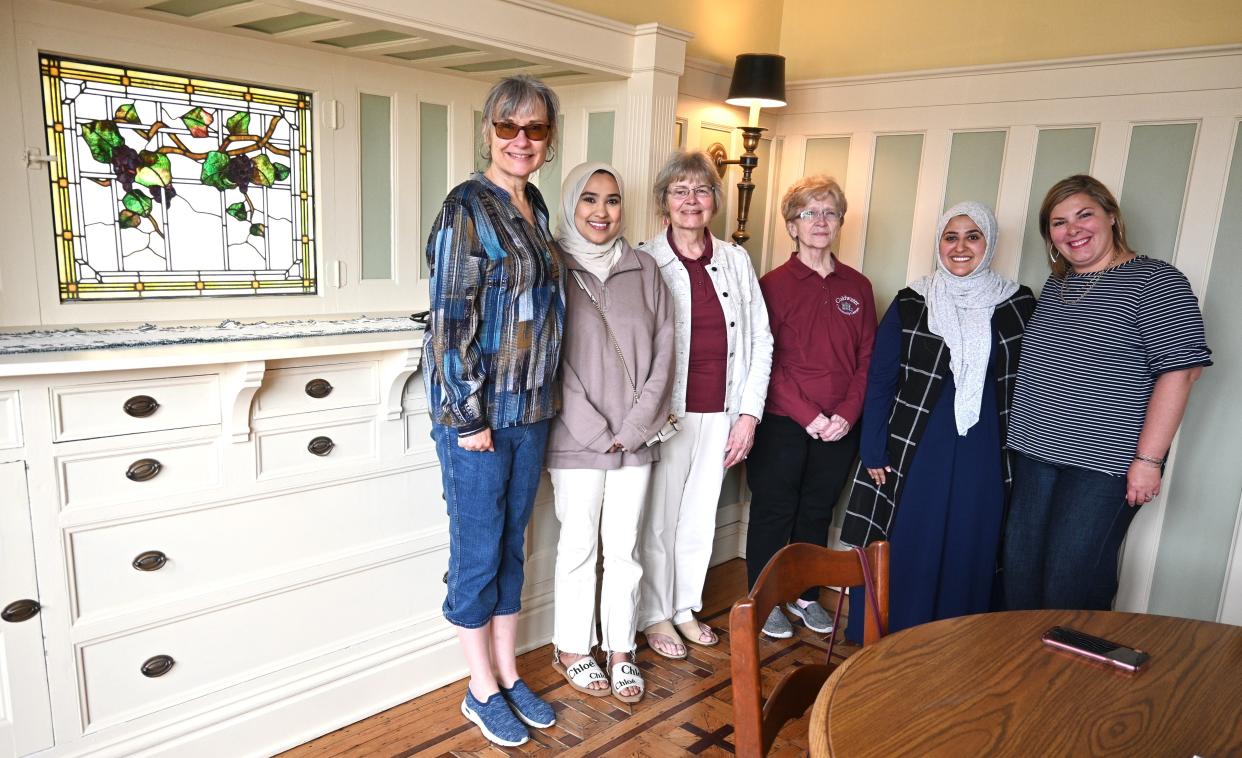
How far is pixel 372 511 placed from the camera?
2.41 meters

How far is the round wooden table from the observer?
1144 millimetres

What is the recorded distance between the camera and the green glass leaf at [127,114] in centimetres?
229

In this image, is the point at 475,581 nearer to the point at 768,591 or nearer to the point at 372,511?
the point at 372,511

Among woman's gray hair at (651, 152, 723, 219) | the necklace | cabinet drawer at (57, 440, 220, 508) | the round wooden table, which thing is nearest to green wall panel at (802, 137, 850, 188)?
woman's gray hair at (651, 152, 723, 219)

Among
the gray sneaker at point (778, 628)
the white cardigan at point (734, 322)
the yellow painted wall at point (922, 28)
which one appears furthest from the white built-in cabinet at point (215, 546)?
the yellow painted wall at point (922, 28)

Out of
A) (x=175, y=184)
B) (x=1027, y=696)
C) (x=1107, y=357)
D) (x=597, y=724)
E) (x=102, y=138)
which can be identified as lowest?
(x=597, y=724)

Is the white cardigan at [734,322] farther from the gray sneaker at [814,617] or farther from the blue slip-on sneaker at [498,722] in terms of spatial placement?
the blue slip-on sneaker at [498,722]

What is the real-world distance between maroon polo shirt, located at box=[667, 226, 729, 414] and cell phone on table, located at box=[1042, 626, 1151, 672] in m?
1.41

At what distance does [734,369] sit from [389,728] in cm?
148

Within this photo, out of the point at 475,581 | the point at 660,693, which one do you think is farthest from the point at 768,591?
the point at 660,693

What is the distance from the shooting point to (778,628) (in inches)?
118

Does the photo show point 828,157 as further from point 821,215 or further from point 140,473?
point 140,473

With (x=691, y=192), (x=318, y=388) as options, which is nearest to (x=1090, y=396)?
(x=691, y=192)

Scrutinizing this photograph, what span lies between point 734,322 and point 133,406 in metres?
1.68
